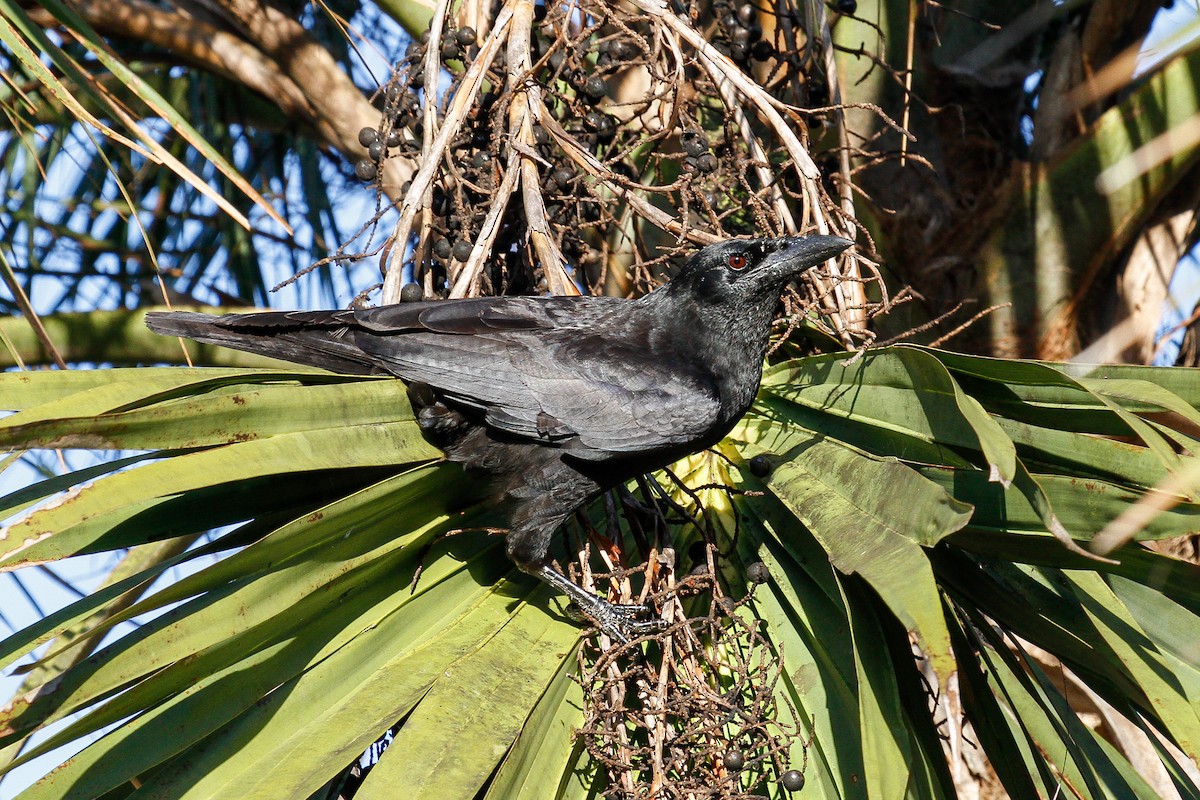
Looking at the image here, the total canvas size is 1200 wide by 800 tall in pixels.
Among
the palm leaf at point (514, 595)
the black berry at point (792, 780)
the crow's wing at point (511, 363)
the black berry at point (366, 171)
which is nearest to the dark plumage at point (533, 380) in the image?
the crow's wing at point (511, 363)

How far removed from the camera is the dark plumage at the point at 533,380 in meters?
2.55

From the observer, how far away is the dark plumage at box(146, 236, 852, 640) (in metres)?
2.55

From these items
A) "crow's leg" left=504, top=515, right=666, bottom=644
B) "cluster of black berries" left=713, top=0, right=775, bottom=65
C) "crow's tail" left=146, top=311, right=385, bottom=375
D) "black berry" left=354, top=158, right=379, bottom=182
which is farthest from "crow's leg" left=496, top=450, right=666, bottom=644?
"cluster of black berries" left=713, top=0, right=775, bottom=65

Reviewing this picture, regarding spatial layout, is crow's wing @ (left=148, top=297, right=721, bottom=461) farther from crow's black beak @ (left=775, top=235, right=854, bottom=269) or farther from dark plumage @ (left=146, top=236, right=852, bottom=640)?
crow's black beak @ (left=775, top=235, right=854, bottom=269)

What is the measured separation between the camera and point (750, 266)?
288 centimetres

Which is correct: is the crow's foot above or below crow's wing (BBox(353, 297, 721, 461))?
below

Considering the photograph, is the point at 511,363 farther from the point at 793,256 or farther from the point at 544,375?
the point at 793,256

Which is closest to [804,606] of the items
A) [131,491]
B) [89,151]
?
[131,491]

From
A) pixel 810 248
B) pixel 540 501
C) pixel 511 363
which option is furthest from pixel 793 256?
pixel 540 501

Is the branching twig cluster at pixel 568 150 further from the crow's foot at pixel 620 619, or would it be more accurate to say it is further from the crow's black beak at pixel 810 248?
the crow's foot at pixel 620 619

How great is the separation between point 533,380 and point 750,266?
0.66 meters

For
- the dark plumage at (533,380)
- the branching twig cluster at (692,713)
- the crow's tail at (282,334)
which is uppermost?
the crow's tail at (282,334)

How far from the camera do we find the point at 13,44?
7.43ft

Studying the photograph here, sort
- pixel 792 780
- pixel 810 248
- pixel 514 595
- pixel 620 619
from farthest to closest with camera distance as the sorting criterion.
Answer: pixel 810 248 → pixel 514 595 → pixel 620 619 → pixel 792 780
